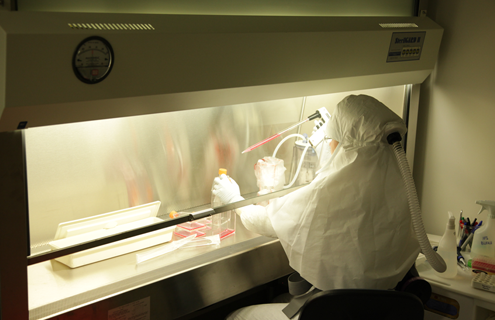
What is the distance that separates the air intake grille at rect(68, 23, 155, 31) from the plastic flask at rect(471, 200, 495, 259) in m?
1.49

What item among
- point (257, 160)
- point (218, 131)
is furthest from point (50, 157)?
point (257, 160)

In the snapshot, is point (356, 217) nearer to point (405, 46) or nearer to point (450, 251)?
point (450, 251)

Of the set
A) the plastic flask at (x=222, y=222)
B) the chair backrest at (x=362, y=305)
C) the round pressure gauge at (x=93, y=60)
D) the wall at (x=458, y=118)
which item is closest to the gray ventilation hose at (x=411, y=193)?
the chair backrest at (x=362, y=305)

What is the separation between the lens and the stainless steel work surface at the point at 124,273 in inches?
44.9

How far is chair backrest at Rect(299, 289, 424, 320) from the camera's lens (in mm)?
1089

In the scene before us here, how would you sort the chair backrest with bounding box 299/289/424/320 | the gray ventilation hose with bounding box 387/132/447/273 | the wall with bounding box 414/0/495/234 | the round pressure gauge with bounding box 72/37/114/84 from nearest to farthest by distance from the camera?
the round pressure gauge with bounding box 72/37/114/84 → the chair backrest with bounding box 299/289/424/320 → the gray ventilation hose with bounding box 387/132/447/273 → the wall with bounding box 414/0/495/234

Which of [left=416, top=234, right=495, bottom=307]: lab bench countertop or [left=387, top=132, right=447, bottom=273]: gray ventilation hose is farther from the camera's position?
[left=416, top=234, right=495, bottom=307]: lab bench countertop

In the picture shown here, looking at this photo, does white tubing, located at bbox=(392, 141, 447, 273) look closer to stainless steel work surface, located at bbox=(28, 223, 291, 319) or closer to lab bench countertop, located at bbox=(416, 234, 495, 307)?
lab bench countertop, located at bbox=(416, 234, 495, 307)

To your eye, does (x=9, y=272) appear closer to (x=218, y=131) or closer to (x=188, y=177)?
(x=188, y=177)

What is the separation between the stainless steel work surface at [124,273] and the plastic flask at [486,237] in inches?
31.8

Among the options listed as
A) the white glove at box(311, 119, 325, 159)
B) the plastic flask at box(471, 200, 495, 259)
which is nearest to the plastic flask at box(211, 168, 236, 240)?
the white glove at box(311, 119, 325, 159)

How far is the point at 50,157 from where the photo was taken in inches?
50.6

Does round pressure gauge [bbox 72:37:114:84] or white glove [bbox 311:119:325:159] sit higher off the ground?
round pressure gauge [bbox 72:37:114:84]

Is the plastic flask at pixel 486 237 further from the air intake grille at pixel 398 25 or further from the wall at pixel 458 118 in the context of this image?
the air intake grille at pixel 398 25
